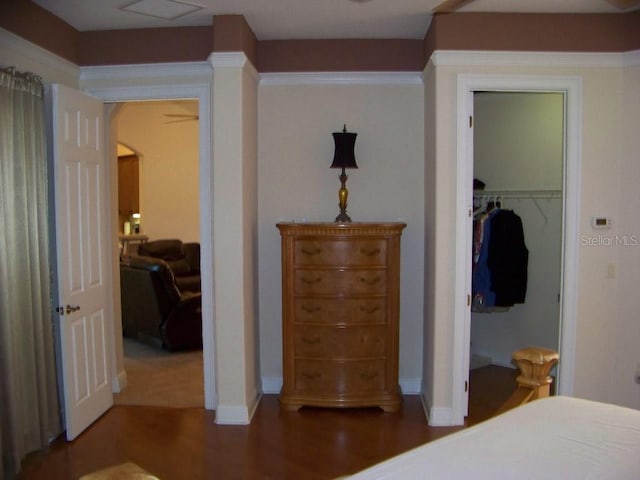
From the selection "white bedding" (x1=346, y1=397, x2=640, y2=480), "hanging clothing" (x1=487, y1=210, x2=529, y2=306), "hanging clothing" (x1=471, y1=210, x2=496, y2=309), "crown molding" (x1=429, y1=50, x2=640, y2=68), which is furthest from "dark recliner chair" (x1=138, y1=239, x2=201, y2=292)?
"white bedding" (x1=346, y1=397, x2=640, y2=480)

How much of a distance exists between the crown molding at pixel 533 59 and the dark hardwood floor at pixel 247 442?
240cm

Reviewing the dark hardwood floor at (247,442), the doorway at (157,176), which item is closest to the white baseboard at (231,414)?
the dark hardwood floor at (247,442)

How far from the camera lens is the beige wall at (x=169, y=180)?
8.46 meters

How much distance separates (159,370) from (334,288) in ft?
6.85

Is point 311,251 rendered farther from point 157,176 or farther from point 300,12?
point 157,176

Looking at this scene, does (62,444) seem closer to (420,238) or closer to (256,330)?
(256,330)

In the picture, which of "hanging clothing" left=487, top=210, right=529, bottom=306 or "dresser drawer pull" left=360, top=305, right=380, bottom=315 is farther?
"hanging clothing" left=487, top=210, right=529, bottom=306

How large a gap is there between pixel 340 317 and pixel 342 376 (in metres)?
0.43

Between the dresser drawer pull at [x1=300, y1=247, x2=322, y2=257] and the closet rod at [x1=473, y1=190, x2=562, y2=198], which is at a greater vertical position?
the closet rod at [x1=473, y1=190, x2=562, y2=198]

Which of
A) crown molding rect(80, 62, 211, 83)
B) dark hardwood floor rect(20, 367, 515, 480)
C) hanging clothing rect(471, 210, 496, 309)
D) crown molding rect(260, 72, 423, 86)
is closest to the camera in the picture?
dark hardwood floor rect(20, 367, 515, 480)

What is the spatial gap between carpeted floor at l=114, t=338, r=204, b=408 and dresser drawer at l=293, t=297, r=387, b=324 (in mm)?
1136

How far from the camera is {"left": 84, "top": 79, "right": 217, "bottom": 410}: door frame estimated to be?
144 inches

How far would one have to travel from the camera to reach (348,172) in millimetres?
4055

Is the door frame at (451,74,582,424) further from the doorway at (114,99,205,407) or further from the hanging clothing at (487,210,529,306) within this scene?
the doorway at (114,99,205,407)
